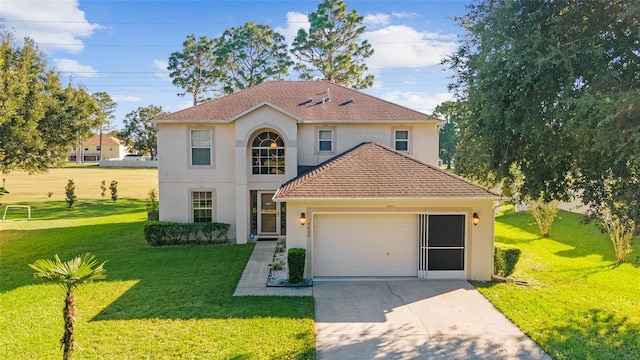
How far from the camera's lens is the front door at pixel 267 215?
17.4 metres

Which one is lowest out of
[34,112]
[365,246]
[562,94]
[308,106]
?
[365,246]

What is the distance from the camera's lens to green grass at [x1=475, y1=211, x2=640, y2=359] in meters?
7.65

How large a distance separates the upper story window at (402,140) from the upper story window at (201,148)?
905 centimetres

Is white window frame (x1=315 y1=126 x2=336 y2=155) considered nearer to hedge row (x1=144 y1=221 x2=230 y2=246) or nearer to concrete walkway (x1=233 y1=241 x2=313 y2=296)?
concrete walkway (x1=233 y1=241 x2=313 y2=296)

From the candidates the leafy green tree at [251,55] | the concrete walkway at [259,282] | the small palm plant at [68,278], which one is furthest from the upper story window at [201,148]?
the leafy green tree at [251,55]

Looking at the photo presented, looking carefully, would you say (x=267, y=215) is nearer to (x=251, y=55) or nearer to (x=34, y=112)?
(x=34, y=112)

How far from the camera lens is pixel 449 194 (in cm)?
1137

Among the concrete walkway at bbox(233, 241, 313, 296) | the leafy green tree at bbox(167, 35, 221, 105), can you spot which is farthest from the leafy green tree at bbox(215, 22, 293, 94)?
the concrete walkway at bbox(233, 241, 313, 296)

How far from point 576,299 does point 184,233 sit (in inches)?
588

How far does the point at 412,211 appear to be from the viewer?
38.1 feet

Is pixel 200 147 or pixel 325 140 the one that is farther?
pixel 325 140

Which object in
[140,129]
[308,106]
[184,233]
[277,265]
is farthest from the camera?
[140,129]

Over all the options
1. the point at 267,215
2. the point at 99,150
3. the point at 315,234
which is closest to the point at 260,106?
the point at 267,215

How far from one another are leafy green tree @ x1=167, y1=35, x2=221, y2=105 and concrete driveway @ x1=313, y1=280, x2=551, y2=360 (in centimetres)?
3187
